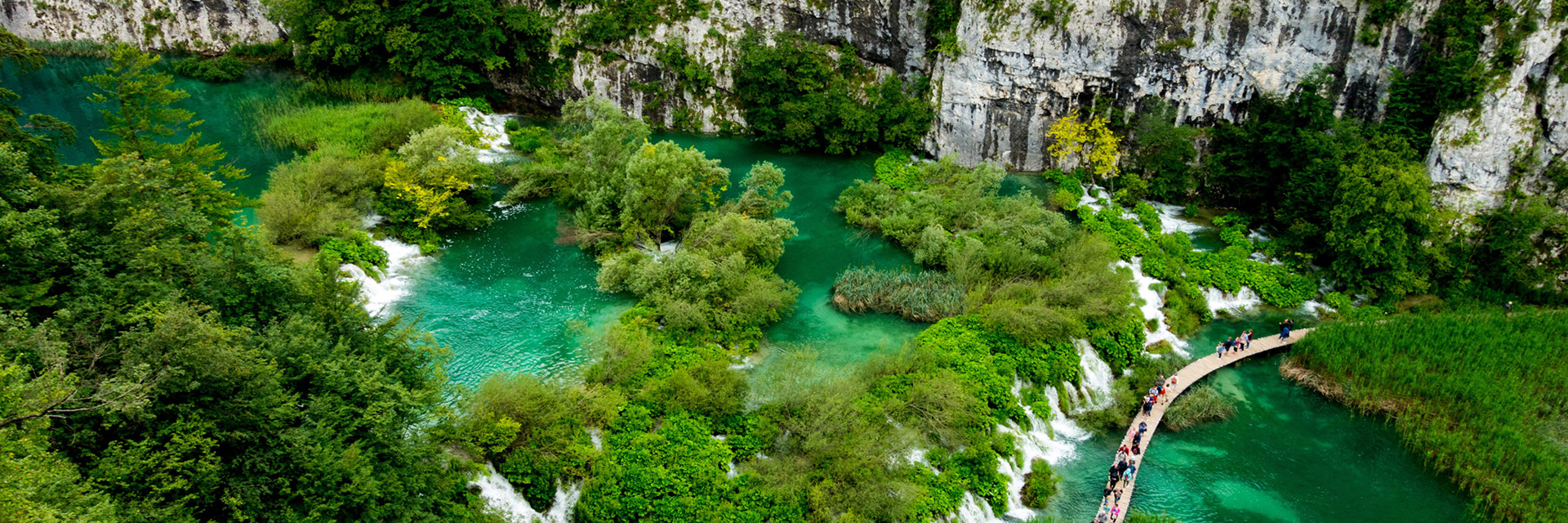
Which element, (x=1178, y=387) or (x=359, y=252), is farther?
(x=359, y=252)

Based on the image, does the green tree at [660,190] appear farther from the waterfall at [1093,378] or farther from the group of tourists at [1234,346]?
the group of tourists at [1234,346]

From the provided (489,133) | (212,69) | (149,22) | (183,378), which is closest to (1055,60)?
(489,133)

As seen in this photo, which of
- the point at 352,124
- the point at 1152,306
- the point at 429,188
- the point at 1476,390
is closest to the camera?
the point at 1476,390

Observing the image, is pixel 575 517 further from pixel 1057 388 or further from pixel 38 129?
pixel 38 129

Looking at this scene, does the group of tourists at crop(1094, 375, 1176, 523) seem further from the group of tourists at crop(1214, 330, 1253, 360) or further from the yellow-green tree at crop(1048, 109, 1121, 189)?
the yellow-green tree at crop(1048, 109, 1121, 189)

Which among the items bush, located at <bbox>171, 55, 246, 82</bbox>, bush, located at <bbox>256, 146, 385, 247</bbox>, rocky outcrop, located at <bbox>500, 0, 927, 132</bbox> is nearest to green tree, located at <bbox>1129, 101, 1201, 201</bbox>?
rocky outcrop, located at <bbox>500, 0, 927, 132</bbox>

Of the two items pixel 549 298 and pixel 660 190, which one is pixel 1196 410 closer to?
pixel 660 190
